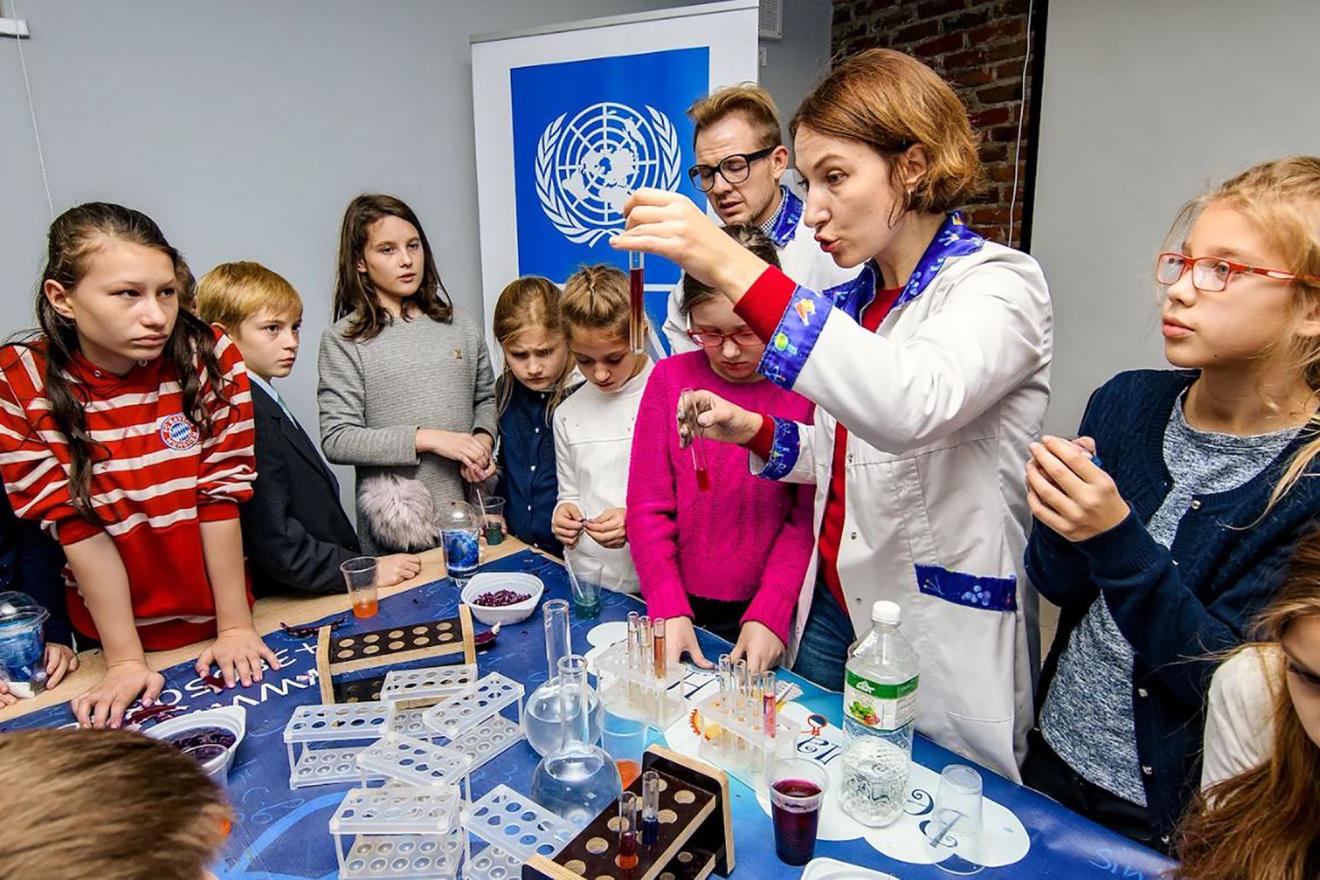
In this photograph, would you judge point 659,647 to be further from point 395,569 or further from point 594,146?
point 594,146

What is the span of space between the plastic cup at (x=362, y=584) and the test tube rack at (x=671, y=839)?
0.86 meters

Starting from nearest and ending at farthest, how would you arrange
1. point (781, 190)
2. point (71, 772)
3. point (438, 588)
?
point (71, 772) → point (438, 588) → point (781, 190)

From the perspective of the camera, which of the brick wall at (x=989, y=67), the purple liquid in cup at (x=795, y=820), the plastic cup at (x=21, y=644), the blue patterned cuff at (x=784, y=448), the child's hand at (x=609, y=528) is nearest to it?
the purple liquid in cup at (x=795, y=820)

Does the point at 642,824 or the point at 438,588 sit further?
the point at 438,588

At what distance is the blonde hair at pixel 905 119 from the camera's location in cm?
117

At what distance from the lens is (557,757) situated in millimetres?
1087

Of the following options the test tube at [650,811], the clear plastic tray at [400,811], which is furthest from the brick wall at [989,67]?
the clear plastic tray at [400,811]

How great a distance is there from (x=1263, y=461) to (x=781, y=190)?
1.48m

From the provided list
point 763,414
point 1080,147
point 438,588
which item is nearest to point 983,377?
point 763,414

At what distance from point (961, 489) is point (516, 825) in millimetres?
843

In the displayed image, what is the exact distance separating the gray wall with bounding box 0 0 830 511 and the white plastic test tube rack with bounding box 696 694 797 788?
2.88 metres

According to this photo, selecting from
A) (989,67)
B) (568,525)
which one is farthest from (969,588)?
(989,67)

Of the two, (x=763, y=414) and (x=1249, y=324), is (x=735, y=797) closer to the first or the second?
(x=763, y=414)

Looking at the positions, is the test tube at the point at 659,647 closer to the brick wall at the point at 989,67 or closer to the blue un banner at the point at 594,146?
the blue un banner at the point at 594,146
